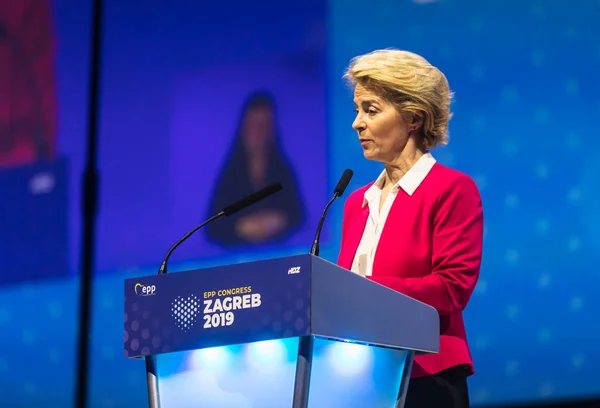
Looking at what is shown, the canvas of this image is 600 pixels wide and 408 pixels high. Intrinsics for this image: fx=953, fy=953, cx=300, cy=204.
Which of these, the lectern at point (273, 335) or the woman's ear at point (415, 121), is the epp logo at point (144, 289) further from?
the woman's ear at point (415, 121)

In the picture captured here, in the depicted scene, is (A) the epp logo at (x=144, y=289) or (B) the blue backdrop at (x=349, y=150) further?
(B) the blue backdrop at (x=349, y=150)

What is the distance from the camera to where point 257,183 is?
12.5ft

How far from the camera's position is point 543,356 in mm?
3146

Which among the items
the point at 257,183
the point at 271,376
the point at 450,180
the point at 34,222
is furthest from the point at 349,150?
the point at 271,376

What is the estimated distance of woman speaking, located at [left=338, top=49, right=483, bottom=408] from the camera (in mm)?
2135

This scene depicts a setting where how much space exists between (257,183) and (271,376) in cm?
209

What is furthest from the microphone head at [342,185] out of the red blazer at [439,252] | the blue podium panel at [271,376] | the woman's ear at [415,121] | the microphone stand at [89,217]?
the microphone stand at [89,217]

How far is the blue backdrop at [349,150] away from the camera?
10.5ft

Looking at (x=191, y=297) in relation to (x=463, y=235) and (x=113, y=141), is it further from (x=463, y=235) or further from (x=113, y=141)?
(x=113, y=141)

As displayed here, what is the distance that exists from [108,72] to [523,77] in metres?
1.88

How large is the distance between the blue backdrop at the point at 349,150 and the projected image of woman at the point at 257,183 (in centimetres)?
6

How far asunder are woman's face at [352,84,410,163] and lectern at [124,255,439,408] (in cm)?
55

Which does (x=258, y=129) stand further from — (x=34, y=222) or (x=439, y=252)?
(x=439, y=252)

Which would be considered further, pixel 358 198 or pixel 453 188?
pixel 358 198
